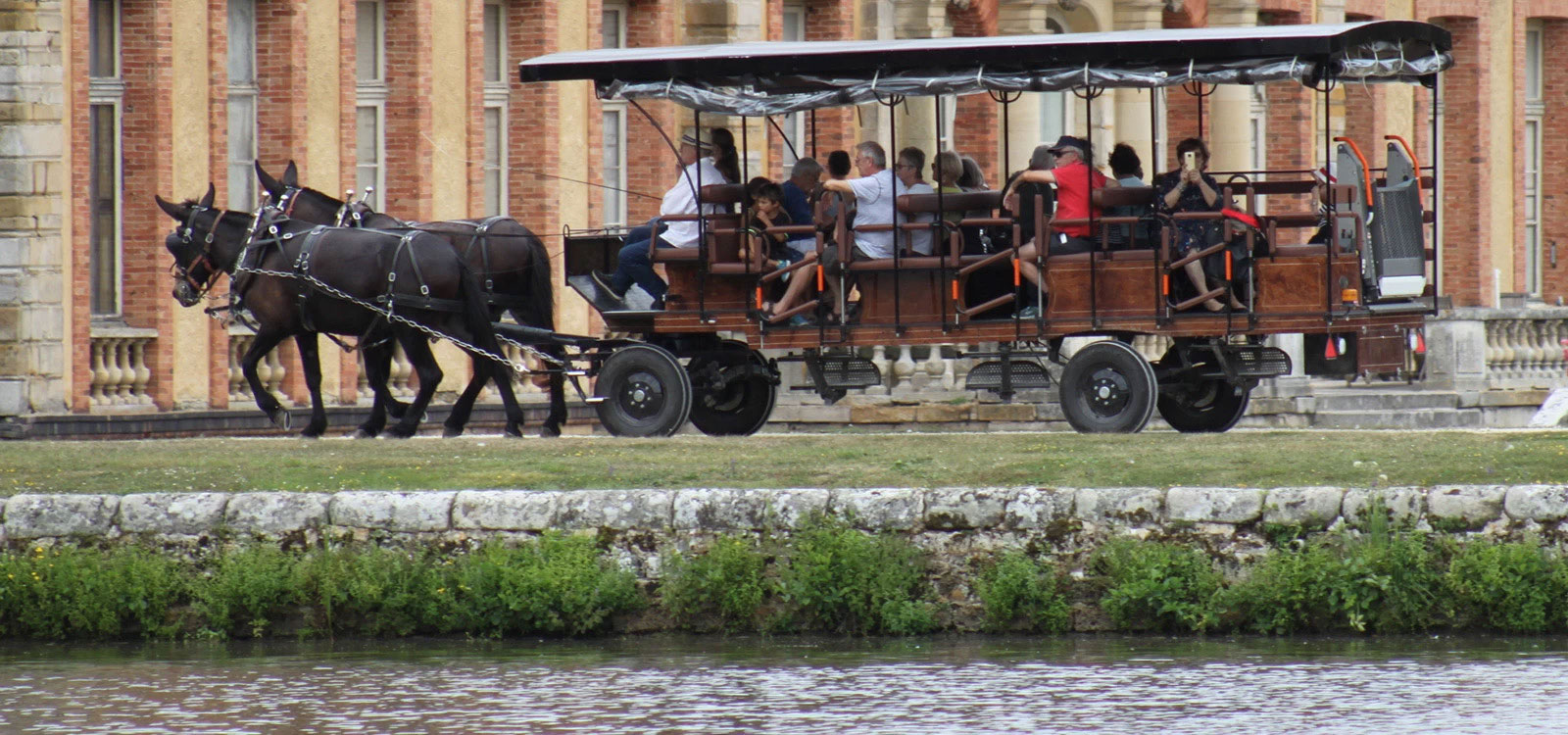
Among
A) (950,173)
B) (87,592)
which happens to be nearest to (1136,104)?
(950,173)

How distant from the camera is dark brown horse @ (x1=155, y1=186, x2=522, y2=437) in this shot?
2059 centimetres

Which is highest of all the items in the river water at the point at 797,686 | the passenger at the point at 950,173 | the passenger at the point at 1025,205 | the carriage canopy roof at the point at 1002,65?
the carriage canopy roof at the point at 1002,65

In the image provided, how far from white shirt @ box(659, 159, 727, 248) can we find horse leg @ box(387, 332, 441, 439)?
5.99ft

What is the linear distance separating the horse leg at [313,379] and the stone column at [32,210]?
12.2ft

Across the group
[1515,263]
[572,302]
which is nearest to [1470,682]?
[572,302]

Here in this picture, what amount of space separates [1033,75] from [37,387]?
9.09 m

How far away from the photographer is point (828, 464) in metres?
16.6

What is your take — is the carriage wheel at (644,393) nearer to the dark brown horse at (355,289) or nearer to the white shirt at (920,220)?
the dark brown horse at (355,289)

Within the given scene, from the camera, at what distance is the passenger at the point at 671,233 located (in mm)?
19938

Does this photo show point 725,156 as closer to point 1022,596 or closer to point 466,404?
point 466,404

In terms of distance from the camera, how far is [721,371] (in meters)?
20.6

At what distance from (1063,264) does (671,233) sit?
8.16ft

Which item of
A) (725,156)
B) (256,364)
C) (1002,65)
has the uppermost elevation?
(1002,65)

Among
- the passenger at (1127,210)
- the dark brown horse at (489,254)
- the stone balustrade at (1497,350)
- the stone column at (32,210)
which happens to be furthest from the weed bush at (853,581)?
the stone balustrade at (1497,350)
